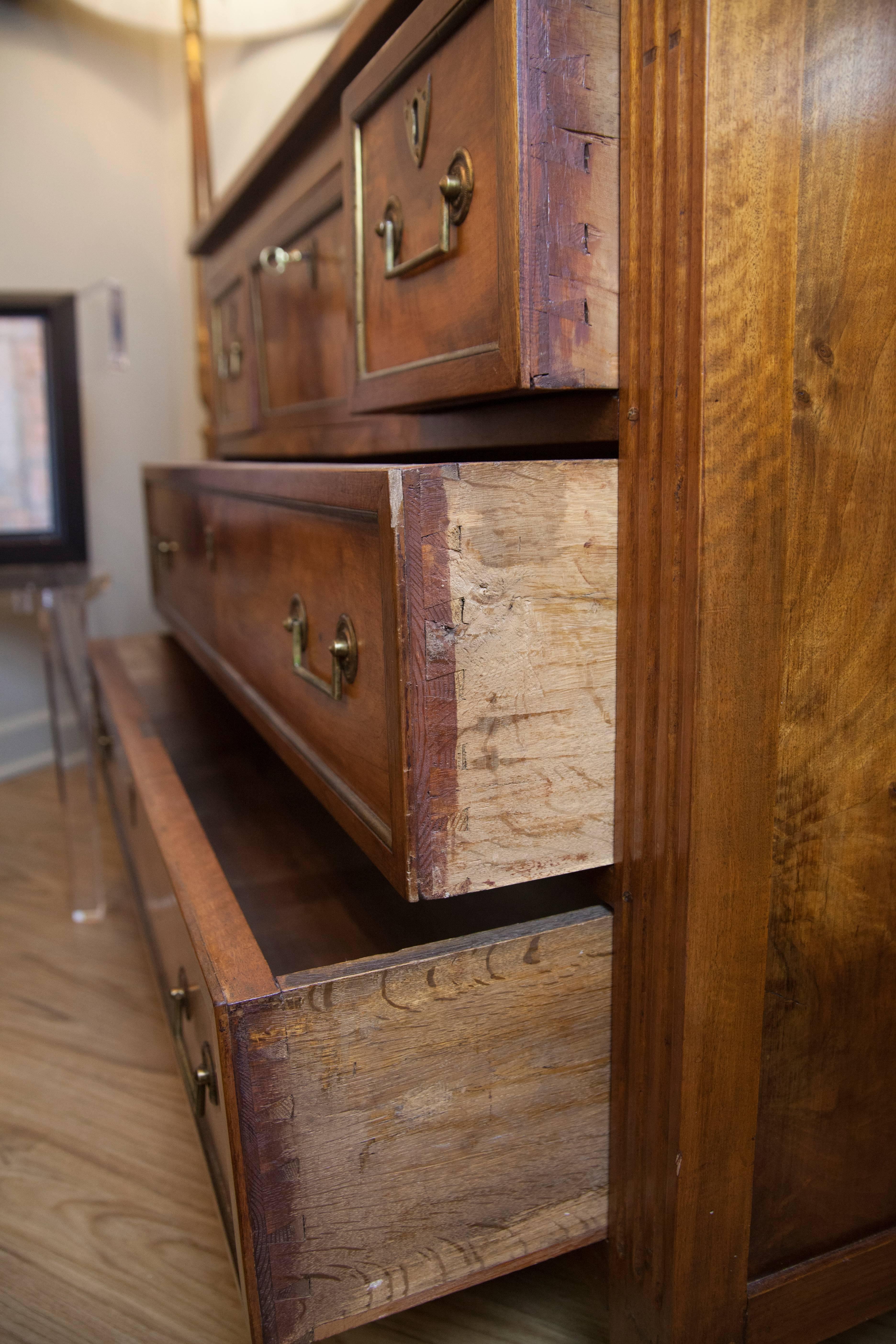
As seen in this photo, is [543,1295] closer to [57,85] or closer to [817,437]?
[817,437]

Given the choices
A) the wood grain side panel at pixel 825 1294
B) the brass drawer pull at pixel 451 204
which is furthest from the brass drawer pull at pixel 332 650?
the wood grain side panel at pixel 825 1294

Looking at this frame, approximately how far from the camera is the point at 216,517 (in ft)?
3.63

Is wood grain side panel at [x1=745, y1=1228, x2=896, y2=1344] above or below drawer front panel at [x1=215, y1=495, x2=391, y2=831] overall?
below

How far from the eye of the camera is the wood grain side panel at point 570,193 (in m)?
0.54

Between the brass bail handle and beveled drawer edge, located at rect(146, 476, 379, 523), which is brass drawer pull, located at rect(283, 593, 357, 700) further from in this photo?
the brass bail handle

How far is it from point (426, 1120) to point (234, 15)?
2029 mm

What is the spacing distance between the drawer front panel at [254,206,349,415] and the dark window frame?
854mm

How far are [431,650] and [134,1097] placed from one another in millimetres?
800

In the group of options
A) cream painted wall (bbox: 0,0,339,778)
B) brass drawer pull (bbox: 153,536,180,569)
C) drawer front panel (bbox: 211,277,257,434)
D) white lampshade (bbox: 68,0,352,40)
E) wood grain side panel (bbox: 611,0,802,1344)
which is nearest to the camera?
wood grain side panel (bbox: 611,0,802,1344)

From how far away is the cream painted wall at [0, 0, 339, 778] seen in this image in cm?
213

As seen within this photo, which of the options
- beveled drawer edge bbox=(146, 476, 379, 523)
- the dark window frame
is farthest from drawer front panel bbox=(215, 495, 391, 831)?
the dark window frame

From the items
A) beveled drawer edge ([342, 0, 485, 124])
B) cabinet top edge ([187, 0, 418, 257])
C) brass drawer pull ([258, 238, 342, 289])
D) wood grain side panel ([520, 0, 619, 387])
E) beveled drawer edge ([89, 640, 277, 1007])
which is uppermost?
cabinet top edge ([187, 0, 418, 257])

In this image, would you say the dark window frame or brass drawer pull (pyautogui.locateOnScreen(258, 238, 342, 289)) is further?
the dark window frame

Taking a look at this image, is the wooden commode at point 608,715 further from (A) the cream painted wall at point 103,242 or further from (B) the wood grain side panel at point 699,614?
(A) the cream painted wall at point 103,242
